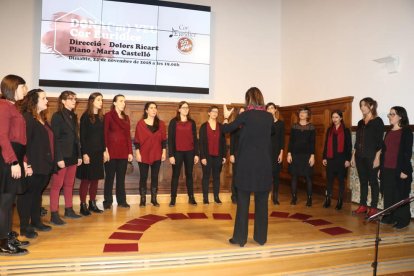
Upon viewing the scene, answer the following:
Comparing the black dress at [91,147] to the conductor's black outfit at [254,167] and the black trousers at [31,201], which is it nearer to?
the black trousers at [31,201]

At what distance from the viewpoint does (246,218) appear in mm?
3100

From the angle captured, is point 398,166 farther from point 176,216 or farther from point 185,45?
point 185,45

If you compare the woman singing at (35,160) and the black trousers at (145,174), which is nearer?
the woman singing at (35,160)

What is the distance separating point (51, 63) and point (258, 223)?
15.2 ft

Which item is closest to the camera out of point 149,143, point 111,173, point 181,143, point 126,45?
point 111,173

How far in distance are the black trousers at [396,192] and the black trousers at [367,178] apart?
26cm

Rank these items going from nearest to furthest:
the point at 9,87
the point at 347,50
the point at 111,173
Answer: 1. the point at 9,87
2. the point at 111,173
3. the point at 347,50

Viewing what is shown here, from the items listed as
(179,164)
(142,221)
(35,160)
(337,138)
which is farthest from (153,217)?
(337,138)

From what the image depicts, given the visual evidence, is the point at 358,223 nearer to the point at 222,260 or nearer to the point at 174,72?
the point at 222,260

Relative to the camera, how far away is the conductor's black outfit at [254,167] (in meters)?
3.02

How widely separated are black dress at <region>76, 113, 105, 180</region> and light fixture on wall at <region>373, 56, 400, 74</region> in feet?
13.2

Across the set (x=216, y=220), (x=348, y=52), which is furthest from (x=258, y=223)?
(x=348, y=52)

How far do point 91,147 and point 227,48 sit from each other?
3867mm

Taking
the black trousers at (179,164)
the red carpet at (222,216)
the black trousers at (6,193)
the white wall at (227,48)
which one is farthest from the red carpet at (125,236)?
the white wall at (227,48)
